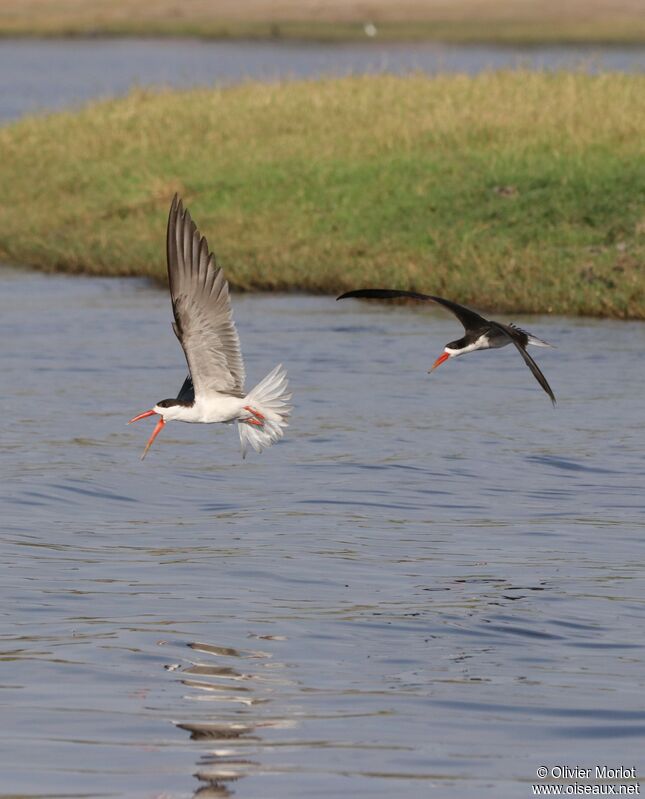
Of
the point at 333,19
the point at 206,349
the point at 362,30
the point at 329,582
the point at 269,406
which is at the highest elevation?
the point at 206,349

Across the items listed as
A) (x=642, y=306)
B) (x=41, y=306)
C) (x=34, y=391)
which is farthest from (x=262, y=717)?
(x=41, y=306)

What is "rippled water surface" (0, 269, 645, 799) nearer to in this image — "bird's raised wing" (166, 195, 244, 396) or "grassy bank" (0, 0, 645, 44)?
"bird's raised wing" (166, 195, 244, 396)

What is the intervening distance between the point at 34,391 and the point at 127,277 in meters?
7.36

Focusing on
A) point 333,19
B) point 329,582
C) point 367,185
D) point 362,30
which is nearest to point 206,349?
point 329,582

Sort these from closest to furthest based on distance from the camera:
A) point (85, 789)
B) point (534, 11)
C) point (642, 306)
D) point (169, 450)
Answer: point (85, 789), point (169, 450), point (642, 306), point (534, 11)

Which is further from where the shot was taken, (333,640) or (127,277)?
(127,277)

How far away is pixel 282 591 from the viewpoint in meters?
9.46

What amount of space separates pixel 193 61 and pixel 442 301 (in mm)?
62494

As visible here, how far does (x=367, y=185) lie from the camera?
77.7 ft

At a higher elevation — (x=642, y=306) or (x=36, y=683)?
(x=36, y=683)

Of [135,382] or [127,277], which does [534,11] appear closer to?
[127,277]

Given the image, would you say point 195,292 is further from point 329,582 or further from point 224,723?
point 224,723

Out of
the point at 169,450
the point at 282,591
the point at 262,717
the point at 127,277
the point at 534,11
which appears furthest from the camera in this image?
the point at 534,11

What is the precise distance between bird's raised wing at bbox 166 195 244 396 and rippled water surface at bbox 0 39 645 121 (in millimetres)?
30914
